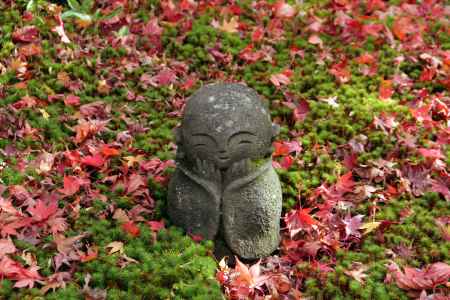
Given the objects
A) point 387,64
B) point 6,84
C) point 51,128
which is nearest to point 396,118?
point 387,64

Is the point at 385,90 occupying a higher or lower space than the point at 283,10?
lower

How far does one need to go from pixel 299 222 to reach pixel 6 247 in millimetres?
1939

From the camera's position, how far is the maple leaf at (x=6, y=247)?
12.3 ft

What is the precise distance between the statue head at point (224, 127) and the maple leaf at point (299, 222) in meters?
0.65

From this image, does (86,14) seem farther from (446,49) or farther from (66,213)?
(446,49)

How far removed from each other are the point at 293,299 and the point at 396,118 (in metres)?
2.39

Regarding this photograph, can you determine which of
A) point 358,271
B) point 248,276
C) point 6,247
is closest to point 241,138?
point 248,276

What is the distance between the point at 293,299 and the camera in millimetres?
3926

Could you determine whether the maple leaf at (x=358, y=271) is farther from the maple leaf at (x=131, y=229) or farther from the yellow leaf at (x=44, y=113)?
the yellow leaf at (x=44, y=113)

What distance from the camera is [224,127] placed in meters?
3.85

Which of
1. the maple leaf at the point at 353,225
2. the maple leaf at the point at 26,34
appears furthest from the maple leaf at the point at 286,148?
the maple leaf at the point at 26,34

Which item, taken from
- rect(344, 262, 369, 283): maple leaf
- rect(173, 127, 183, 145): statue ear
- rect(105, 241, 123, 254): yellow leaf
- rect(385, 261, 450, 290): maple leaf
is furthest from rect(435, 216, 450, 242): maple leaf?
rect(105, 241, 123, 254): yellow leaf

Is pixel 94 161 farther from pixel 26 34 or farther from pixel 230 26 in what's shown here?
pixel 230 26

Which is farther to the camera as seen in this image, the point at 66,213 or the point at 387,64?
the point at 387,64
